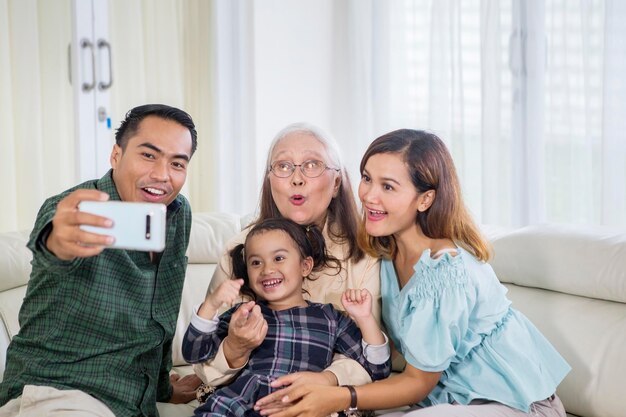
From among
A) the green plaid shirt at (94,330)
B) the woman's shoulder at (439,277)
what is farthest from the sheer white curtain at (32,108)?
the woman's shoulder at (439,277)

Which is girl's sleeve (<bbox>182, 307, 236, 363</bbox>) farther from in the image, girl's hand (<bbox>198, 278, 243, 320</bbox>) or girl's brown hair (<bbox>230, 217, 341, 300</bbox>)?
girl's brown hair (<bbox>230, 217, 341, 300</bbox>)

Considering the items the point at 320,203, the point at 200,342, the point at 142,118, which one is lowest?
the point at 200,342

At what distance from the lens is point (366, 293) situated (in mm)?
1877

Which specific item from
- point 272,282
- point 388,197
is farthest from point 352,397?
point 388,197

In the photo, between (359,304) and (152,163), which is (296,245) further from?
(152,163)

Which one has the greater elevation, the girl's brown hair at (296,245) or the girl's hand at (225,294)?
the girl's brown hair at (296,245)

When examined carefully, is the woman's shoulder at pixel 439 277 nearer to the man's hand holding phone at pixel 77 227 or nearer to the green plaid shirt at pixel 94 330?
the green plaid shirt at pixel 94 330

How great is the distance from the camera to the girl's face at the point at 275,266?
1.94 metres

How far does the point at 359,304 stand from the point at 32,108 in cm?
239

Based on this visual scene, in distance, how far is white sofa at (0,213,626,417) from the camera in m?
Result: 2.10

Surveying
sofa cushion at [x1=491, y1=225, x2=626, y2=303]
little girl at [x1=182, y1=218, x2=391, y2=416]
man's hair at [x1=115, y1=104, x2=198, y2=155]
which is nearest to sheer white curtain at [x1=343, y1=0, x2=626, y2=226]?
sofa cushion at [x1=491, y1=225, x2=626, y2=303]

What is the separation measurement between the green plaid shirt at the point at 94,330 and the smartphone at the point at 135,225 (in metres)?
0.42

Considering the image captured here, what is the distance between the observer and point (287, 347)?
1933mm

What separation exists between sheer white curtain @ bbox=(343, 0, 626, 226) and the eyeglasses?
0.81 m
